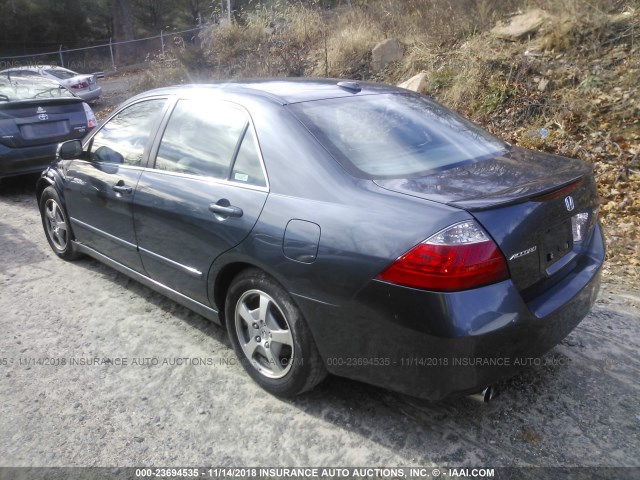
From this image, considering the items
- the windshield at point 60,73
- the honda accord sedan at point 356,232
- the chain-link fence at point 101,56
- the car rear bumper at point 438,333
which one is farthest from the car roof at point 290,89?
the chain-link fence at point 101,56

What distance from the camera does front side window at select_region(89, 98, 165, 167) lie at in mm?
3809

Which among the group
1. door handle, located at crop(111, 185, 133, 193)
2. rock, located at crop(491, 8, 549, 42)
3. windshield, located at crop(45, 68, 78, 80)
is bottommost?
windshield, located at crop(45, 68, 78, 80)

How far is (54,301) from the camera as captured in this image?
4285 millimetres

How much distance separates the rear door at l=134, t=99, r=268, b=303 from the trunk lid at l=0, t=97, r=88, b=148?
429cm

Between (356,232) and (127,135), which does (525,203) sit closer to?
(356,232)

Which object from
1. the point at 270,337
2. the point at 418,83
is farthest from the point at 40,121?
the point at 270,337

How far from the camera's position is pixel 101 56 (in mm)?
29219

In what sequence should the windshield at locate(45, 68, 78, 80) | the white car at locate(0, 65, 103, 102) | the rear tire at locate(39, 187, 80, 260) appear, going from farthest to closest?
the windshield at locate(45, 68, 78, 80) < the white car at locate(0, 65, 103, 102) < the rear tire at locate(39, 187, 80, 260)

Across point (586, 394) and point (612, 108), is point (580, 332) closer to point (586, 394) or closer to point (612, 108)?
point (586, 394)

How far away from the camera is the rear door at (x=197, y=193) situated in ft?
9.68

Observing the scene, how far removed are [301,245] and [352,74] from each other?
8450 millimetres

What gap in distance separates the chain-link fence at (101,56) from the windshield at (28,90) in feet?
68.4

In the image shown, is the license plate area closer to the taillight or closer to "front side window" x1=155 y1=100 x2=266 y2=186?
the taillight

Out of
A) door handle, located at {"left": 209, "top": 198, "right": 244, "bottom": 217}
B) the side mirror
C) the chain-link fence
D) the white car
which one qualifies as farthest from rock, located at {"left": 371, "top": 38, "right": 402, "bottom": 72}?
the chain-link fence
